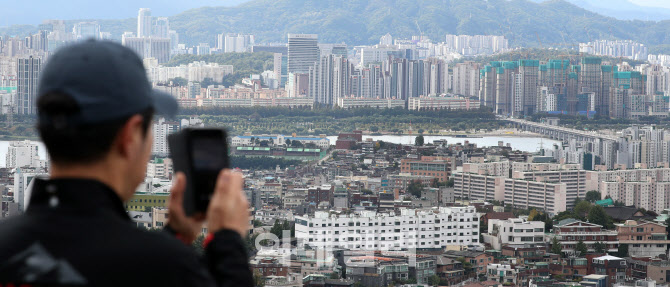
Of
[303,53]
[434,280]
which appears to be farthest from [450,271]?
[303,53]

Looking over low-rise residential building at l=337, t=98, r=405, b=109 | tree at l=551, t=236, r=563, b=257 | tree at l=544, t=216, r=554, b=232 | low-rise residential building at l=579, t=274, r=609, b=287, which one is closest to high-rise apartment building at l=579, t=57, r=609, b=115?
low-rise residential building at l=337, t=98, r=405, b=109

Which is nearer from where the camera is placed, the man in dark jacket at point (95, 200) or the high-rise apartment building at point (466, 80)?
the man in dark jacket at point (95, 200)

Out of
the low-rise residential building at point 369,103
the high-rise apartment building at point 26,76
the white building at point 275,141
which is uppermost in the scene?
the high-rise apartment building at point 26,76

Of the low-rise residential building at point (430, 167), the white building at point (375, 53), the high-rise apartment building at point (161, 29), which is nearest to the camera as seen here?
the low-rise residential building at point (430, 167)

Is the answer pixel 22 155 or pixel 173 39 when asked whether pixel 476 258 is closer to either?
pixel 22 155

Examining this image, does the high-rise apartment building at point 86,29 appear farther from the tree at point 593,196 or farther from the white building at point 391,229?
the white building at point 391,229

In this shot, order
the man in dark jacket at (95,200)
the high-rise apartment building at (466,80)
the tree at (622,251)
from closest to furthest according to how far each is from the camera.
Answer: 1. the man in dark jacket at (95,200)
2. the tree at (622,251)
3. the high-rise apartment building at (466,80)

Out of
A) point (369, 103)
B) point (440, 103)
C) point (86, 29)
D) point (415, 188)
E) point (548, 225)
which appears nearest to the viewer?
point (548, 225)

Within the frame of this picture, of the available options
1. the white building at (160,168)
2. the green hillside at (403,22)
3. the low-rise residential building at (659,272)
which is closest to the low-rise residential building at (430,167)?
the white building at (160,168)
